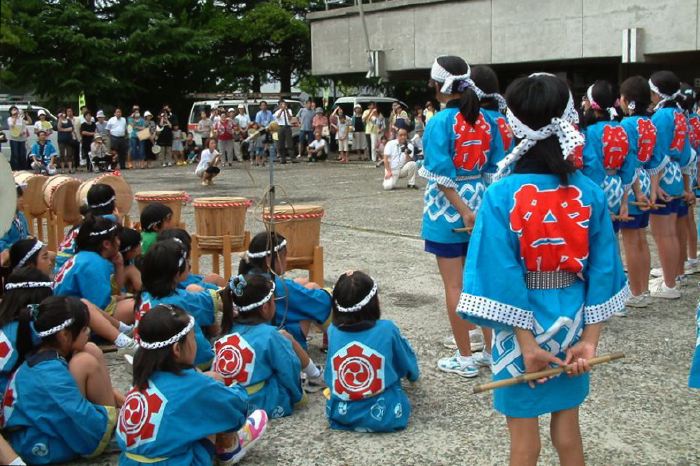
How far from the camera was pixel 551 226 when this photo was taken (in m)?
2.91

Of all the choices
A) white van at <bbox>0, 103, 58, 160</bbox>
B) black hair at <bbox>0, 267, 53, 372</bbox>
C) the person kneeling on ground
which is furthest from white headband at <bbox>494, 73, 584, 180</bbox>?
white van at <bbox>0, 103, 58, 160</bbox>

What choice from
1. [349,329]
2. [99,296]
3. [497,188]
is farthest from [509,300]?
[99,296]

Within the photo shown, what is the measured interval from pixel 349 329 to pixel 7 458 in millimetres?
2005

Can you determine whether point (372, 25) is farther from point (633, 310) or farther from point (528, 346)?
point (528, 346)

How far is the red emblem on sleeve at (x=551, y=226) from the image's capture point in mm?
2902

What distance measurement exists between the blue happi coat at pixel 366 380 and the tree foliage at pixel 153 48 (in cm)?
2428

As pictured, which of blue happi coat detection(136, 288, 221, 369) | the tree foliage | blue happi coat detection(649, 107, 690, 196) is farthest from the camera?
the tree foliage

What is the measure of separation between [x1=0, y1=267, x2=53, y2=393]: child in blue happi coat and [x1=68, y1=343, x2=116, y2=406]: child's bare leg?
22cm

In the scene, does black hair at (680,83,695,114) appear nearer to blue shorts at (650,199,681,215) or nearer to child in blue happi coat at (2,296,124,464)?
blue shorts at (650,199,681,215)

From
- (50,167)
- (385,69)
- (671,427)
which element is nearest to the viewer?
(671,427)

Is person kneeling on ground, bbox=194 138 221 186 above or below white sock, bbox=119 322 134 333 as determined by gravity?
above

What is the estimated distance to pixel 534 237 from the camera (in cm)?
290

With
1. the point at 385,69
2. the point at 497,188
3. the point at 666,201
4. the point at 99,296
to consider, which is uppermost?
the point at 385,69

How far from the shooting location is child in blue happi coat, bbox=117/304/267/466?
359cm
